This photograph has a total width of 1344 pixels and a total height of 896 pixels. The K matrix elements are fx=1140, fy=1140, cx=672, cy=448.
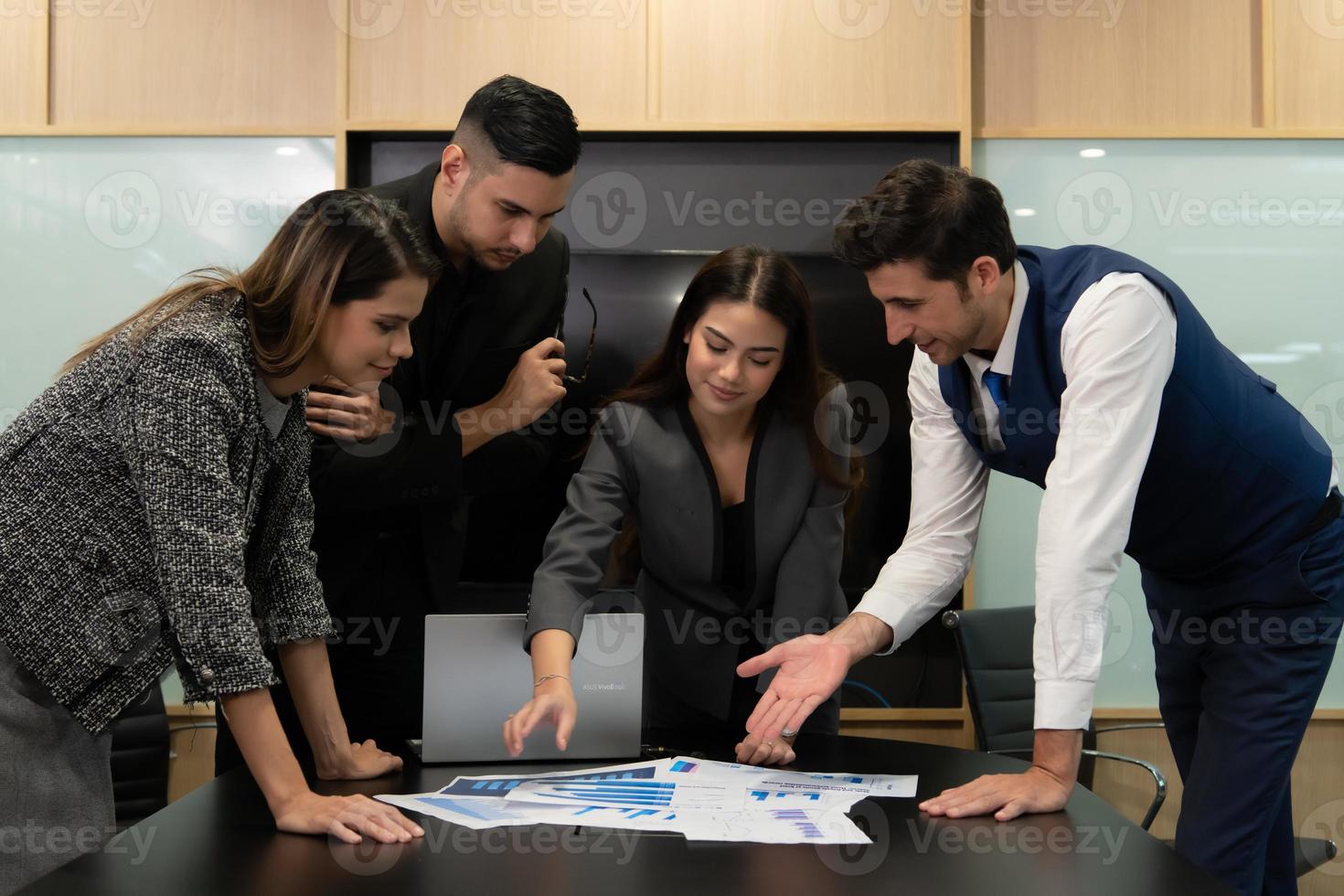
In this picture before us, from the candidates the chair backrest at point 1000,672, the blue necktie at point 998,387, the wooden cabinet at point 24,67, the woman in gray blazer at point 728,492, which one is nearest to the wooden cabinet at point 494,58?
the wooden cabinet at point 24,67

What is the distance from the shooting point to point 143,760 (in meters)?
2.69

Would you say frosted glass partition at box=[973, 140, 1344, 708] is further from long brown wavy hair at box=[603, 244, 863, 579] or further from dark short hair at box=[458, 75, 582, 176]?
dark short hair at box=[458, 75, 582, 176]

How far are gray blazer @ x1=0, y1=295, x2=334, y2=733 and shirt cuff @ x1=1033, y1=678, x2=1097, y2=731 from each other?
946mm

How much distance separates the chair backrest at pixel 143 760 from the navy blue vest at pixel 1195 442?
2.11 metres

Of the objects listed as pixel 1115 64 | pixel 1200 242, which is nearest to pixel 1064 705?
pixel 1200 242

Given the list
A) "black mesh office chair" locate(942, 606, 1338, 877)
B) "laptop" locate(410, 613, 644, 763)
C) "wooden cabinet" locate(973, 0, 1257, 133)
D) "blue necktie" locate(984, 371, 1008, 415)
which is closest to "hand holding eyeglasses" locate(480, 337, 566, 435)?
"laptop" locate(410, 613, 644, 763)

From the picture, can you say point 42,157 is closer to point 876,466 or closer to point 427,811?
point 876,466

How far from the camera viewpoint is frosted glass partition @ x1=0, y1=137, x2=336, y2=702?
3.35 meters

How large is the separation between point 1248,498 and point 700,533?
34.0 inches

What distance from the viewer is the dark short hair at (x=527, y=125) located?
1.90 meters

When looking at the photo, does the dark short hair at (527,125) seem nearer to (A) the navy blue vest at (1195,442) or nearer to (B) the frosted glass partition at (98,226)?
(A) the navy blue vest at (1195,442)

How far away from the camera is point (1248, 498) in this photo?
1641 millimetres

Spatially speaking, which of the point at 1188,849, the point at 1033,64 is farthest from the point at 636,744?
the point at 1033,64

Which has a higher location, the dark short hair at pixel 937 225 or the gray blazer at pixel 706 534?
the dark short hair at pixel 937 225
